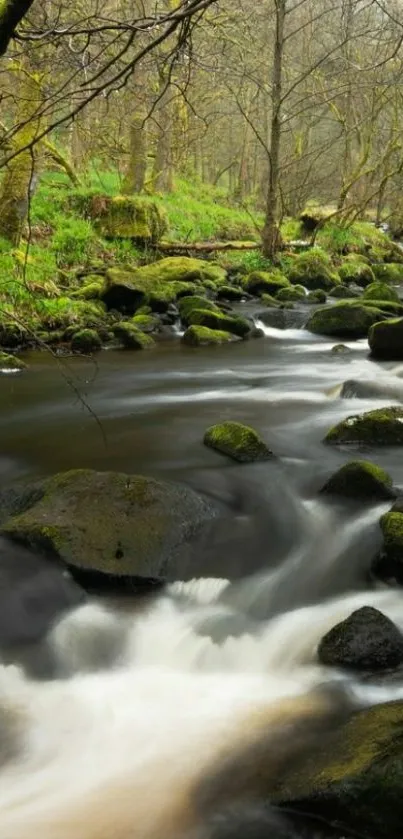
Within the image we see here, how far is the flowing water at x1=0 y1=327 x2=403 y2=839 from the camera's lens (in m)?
2.54

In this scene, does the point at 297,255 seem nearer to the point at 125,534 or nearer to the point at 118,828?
the point at 125,534

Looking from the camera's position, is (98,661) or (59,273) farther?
(59,273)

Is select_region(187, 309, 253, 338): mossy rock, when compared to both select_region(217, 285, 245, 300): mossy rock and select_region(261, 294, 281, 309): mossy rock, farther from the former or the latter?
select_region(217, 285, 245, 300): mossy rock

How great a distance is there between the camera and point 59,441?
5.80 m

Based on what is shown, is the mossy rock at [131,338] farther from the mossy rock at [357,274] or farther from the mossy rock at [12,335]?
the mossy rock at [357,274]

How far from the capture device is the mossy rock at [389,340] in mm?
8430

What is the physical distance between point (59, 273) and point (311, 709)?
9.46 m

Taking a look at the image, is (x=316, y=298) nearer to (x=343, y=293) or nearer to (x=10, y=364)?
(x=343, y=293)

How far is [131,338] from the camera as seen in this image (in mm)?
9266

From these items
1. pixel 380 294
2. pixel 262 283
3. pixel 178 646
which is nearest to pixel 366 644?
pixel 178 646

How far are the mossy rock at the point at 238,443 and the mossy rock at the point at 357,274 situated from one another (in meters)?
11.0

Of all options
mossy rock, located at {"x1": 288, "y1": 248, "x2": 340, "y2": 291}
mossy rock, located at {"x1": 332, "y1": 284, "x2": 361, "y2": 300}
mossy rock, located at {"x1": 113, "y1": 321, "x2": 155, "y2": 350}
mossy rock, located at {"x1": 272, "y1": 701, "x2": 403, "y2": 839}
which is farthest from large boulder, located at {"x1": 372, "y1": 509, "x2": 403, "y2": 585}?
mossy rock, located at {"x1": 288, "y1": 248, "x2": 340, "y2": 291}

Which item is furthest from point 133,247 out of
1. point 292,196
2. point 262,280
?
point 292,196

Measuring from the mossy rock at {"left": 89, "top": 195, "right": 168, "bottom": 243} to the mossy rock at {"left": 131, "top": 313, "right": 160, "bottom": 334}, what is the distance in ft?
14.8
